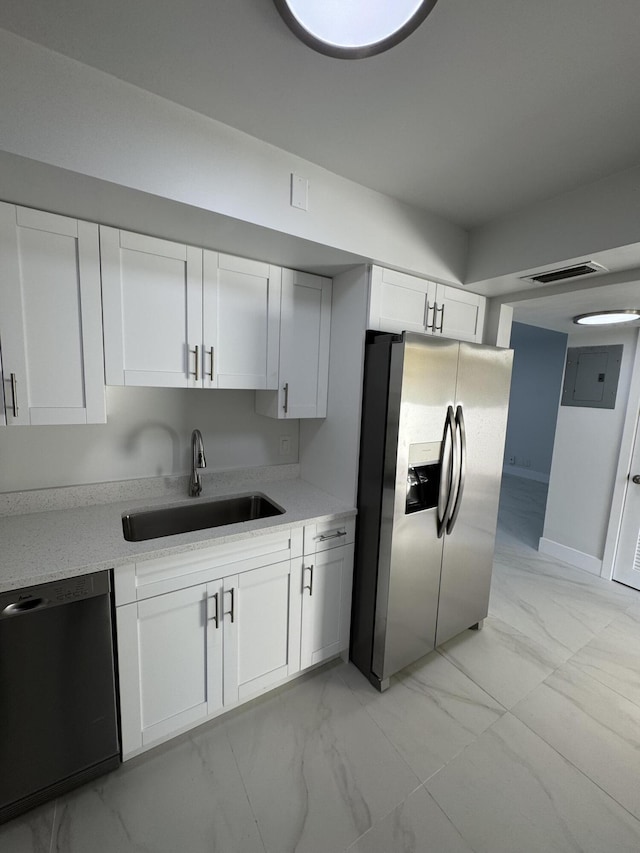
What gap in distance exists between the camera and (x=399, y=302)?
1.93 m

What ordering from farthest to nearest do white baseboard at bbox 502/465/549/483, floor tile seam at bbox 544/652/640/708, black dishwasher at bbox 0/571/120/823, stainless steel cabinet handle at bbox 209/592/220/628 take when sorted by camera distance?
1. white baseboard at bbox 502/465/549/483
2. floor tile seam at bbox 544/652/640/708
3. stainless steel cabinet handle at bbox 209/592/220/628
4. black dishwasher at bbox 0/571/120/823

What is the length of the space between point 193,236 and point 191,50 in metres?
0.61

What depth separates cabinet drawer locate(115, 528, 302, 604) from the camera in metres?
1.36

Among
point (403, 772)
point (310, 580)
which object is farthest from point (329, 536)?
point (403, 772)

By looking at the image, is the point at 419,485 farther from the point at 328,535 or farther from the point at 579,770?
the point at 579,770

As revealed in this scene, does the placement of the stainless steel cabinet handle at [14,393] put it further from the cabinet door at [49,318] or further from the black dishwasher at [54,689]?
the black dishwasher at [54,689]

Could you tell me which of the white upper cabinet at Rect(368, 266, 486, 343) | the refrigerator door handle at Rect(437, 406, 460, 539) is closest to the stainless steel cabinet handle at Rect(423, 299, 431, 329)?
the white upper cabinet at Rect(368, 266, 486, 343)

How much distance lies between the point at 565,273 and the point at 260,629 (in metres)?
2.34

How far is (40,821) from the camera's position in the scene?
128cm

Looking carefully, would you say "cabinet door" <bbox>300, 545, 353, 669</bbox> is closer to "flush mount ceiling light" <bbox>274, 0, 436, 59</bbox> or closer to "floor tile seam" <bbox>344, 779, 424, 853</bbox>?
"floor tile seam" <bbox>344, 779, 424, 853</bbox>

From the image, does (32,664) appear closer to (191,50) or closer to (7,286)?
(7,286)

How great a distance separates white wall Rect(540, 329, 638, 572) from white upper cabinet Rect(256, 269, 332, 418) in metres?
2.57

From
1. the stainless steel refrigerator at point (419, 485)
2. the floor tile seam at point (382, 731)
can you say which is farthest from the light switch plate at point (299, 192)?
the floor tile seam at point (382, 731)

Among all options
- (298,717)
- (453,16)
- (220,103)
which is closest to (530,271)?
(453,16)
